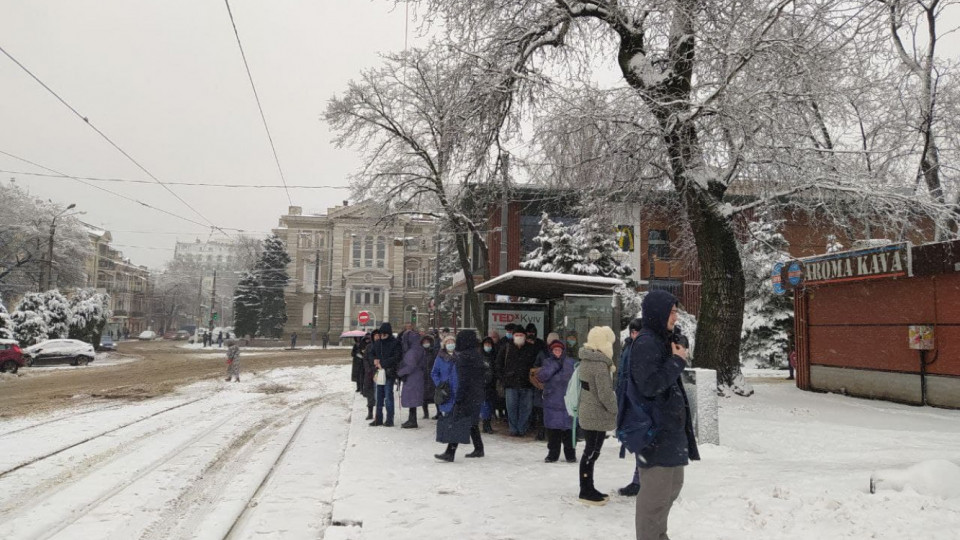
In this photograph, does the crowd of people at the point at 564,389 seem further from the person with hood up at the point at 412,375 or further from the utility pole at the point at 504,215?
the utility pole at the point at 504,215

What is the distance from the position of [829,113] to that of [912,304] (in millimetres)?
4306

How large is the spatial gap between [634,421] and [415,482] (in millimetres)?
3409

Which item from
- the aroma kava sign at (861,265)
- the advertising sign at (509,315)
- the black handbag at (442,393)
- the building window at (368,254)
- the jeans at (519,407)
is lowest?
the jeans at (519,407)

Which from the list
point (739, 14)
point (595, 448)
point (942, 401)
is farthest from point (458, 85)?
point (942, 401)

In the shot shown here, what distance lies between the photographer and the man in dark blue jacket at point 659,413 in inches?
156

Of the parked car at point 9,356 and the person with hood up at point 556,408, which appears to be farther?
the parked car at point 9,356

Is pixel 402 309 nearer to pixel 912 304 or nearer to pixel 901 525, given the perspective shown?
pixel 912 304

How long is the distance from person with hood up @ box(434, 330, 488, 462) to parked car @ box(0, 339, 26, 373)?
2598 centimetres

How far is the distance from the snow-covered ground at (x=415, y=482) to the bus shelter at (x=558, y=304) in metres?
2.21

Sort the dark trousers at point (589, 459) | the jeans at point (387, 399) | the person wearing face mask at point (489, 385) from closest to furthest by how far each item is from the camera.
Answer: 1. the dark trousers at point (589, 459)
2. the person wearing face mask at point (489, 385)
3. the jeans at point (387, 399)

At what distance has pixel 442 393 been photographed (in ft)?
26.4

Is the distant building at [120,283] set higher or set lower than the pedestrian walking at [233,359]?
higher

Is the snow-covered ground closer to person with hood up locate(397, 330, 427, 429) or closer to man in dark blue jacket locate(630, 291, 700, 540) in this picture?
person with hood up locate(397, 330, 427, 429)

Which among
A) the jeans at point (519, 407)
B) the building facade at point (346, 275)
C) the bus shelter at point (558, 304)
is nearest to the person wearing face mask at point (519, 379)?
the jeans at point (519, 407)
